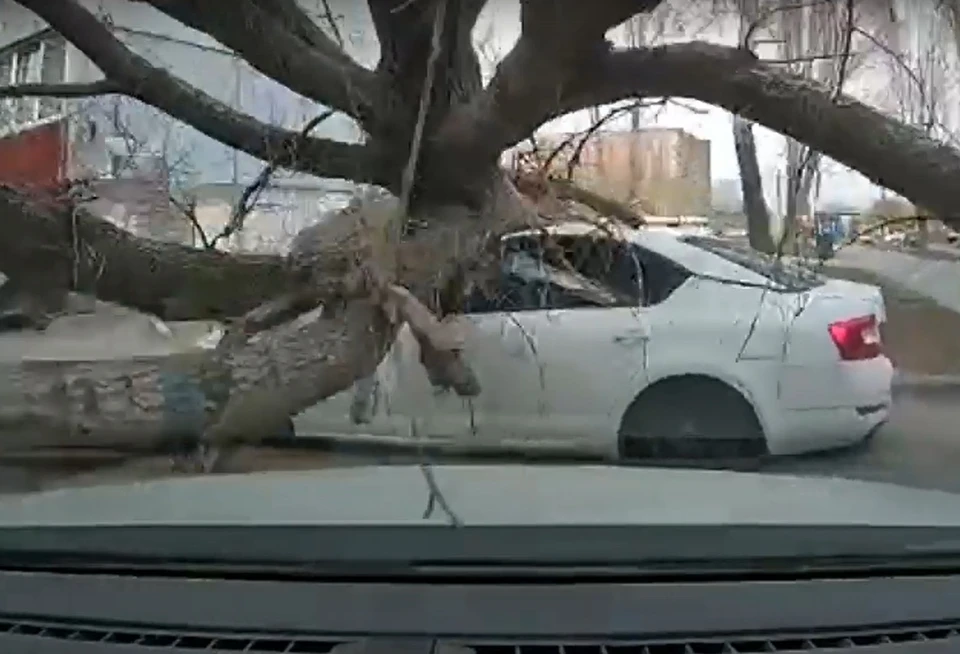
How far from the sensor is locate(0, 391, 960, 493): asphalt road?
3381mm

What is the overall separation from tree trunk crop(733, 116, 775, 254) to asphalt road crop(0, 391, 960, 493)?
62cm

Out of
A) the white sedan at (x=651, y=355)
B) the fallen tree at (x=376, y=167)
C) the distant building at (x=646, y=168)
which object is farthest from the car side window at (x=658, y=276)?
the fallen tree at (x=376, y=167)

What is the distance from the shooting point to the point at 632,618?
2.20 meters

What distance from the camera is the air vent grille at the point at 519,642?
2.13 metres

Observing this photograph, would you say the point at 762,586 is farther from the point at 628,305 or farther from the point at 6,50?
the point at 6,50

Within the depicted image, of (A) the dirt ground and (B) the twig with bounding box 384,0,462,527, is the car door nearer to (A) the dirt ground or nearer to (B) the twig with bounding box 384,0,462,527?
(B) the twig with bounding box 384,0,462,527

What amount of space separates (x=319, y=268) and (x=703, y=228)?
47.4 inches

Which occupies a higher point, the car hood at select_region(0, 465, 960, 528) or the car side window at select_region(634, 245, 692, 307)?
the car side window at select_region(634, 245, 692, 307)

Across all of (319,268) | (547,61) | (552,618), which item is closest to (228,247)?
(319,268)

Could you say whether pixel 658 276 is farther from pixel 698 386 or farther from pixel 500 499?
pixel 500 499

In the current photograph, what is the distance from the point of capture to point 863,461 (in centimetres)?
353

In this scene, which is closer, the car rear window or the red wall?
the car rear window

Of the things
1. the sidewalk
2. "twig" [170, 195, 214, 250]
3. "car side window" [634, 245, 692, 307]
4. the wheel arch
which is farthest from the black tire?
"twig" [170, 195, 214, 250]

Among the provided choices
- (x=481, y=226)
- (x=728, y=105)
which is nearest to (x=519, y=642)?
(x=481, y=226)
